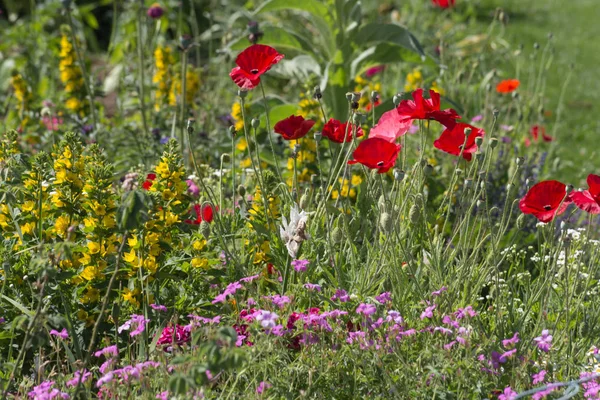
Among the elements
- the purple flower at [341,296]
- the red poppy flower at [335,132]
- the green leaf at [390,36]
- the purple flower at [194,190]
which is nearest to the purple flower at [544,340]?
the purple flower at [341,296]

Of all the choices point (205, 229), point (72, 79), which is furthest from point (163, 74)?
point (205, 229)

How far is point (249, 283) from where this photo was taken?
2.30m

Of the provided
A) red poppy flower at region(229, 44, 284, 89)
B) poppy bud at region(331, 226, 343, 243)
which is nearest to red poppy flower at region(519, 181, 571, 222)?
poppy bud at region(331, 226, 343, 243)

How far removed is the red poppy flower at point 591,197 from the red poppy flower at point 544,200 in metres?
0.04

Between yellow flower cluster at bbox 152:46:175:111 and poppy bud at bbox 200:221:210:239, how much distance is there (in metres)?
1.96

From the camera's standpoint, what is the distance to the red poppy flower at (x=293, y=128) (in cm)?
241

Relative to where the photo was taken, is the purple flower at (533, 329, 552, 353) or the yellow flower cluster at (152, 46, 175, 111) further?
the yellow flower cluster at (152, 46, 175, 111)

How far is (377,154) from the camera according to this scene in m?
2.14

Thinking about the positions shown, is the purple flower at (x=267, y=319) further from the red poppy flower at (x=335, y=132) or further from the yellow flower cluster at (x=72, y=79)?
the yellow flower cluster at (x=72, y=79)

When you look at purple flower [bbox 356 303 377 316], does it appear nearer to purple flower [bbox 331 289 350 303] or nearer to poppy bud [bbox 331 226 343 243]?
purple flower [bbox 331 289 350 303]

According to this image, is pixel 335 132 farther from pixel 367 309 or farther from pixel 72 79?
pixel 72 79

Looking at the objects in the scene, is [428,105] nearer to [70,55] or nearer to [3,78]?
[70,55]

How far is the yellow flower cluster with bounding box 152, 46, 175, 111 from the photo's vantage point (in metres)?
4.16

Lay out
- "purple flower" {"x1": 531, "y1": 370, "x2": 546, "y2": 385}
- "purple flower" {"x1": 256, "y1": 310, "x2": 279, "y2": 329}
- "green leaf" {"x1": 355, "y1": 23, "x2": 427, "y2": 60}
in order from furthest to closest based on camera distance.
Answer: "green leaf" {"x1": 355, "y1": 23, "x2": 427, "y2": 60}
"purple flower" {"x1": 531, "y1": 370, "x2": 546, "y2": 385}
"purple flower" {"x1": 256, "y1": 310, "x2": 279, "y2": 329}
